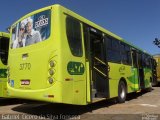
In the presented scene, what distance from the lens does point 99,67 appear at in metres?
11.1

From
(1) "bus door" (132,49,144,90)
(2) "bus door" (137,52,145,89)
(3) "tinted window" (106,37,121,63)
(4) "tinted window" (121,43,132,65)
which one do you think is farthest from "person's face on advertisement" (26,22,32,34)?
(2) "bus door" (137,52,145,89)

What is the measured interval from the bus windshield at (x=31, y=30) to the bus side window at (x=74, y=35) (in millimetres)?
611

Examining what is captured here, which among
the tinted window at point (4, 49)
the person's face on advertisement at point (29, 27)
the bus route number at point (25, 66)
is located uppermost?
the person's face on advertisement at point (29, 27)

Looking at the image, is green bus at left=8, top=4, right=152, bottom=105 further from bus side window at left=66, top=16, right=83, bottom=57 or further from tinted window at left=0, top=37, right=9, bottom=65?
tinted window at left=0, top=37, right=9, bottom=65

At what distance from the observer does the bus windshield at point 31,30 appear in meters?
8.49

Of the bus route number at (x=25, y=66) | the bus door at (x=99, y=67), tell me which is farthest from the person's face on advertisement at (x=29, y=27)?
the bus door at (x=99, y=67)

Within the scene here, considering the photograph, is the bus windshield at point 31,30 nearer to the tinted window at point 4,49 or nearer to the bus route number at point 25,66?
the bus route number at point 25,66

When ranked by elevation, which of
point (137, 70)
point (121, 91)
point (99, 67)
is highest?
point (137, 70)

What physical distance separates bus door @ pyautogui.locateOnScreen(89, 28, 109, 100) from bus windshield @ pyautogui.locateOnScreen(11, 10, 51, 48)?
277cm

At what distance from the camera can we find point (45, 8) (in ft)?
28.6

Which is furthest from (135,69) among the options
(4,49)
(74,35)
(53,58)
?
(53,58)

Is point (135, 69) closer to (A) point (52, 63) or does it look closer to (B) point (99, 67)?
(B) point (99, 67)

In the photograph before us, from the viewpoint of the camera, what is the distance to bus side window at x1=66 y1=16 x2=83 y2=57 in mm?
8477

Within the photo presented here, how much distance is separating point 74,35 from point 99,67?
2.76 metres
